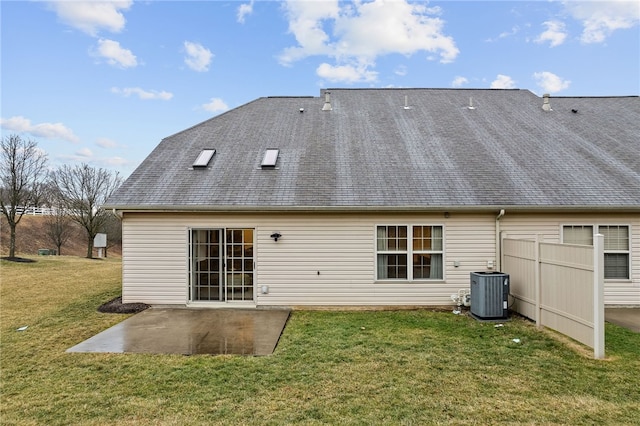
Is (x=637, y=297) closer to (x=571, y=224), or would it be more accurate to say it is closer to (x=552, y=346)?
(x=571, y=224)

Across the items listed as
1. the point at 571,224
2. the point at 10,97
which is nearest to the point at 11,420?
the point at 571,224

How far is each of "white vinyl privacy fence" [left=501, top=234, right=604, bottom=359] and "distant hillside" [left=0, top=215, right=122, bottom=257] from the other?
3302 centimetres

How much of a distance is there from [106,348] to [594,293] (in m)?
7.83

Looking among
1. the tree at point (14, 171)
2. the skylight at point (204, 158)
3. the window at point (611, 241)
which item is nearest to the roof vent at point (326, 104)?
the skylight at point (204, 158)

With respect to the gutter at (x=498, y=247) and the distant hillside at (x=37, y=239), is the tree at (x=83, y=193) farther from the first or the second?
the gutter at (x=498, y=247)

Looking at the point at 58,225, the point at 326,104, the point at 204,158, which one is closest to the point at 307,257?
the point at 204,158

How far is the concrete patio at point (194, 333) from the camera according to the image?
5645 millimetres

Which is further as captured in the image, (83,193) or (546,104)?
(83,193)

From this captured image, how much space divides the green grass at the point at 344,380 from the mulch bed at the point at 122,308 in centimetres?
109

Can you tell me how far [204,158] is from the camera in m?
9.94

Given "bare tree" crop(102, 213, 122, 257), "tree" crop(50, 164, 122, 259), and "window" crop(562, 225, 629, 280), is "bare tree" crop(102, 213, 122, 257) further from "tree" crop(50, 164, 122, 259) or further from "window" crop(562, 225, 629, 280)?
"window" crop(562, 225, 629, 280)

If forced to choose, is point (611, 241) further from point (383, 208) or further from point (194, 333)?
point (194, 333)

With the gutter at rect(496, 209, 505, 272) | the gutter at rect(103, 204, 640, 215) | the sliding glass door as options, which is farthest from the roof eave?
the sliding glass door

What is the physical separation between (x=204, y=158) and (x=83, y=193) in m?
20.2
